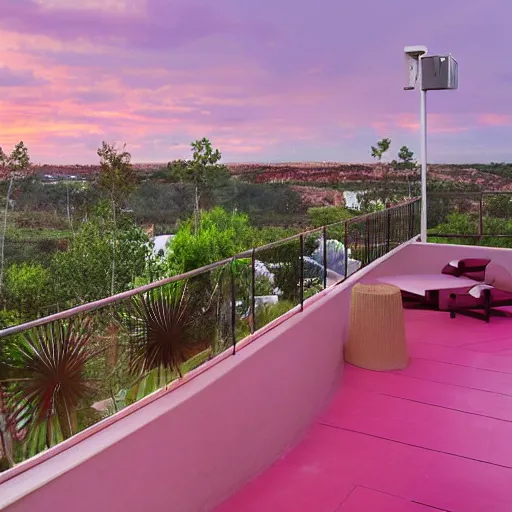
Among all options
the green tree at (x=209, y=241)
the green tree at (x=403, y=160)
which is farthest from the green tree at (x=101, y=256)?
the green tree at (x=403, y=160)

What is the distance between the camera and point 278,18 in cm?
1983

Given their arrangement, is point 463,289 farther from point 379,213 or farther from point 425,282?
→ point 379,213

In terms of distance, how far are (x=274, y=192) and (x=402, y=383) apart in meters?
23.8

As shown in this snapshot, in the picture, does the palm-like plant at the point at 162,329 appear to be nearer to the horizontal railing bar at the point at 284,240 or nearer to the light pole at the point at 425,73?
the horizontal railing bar at the point at 284,240

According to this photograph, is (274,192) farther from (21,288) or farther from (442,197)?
(442,197)

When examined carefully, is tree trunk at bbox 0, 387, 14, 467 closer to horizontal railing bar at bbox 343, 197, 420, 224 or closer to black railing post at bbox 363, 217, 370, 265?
horizontal railing bar at bbox 343, 197, 420, 224

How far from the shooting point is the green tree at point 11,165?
966 inches

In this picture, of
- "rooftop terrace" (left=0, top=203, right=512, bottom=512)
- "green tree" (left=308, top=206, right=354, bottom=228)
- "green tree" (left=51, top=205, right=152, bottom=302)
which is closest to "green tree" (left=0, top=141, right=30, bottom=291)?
"green tree" (left=51, top=205, right=152, bottom=302)

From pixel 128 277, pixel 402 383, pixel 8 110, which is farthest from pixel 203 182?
pixel 402 383

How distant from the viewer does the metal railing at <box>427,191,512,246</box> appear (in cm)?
779

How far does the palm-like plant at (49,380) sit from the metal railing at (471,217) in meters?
6.50

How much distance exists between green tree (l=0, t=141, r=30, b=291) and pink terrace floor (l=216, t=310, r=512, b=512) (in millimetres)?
23141

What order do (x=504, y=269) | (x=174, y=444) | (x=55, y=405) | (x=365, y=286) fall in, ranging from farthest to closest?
(x=504, y=269) < (x=365, y=286) < (x=174, y=444) < (x=55, y=405)

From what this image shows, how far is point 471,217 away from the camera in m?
8.25
